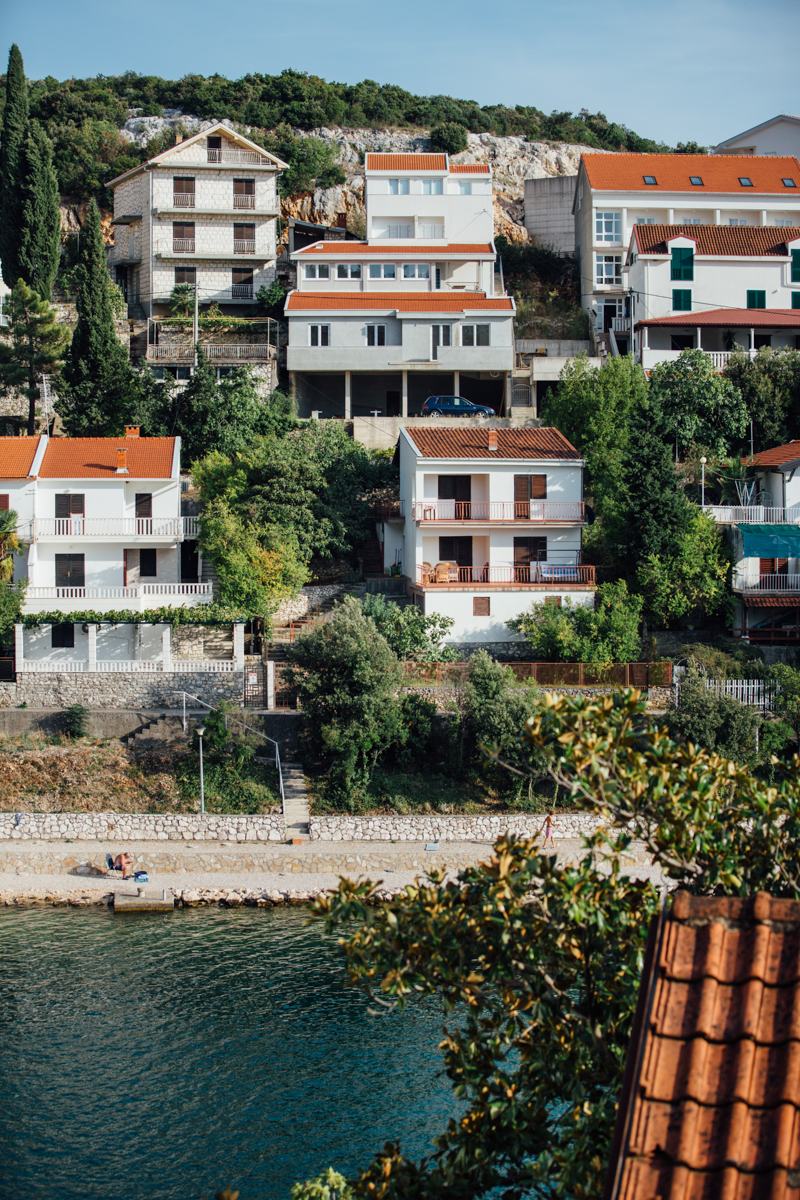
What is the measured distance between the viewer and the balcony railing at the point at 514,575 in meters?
33.4

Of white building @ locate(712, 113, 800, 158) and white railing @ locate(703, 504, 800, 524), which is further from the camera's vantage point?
white building @ locate(712, 113, 800, 158)

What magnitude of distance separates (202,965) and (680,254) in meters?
38.6

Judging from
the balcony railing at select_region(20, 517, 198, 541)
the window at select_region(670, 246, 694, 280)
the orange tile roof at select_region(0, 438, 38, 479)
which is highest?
the window at select_region(670, 246, 694, 280)

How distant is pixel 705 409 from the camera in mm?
41188

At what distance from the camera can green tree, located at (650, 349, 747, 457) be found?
40.6 meters

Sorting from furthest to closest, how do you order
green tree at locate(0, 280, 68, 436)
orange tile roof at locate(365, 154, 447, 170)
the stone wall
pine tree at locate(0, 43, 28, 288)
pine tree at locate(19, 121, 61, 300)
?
orange tile roof at locate(365, 154, 447, 170), pine tree at locate(0, 43, 28, 288), pine tree at locate(19, 121, 61, 300), green tree at locate(0, 280, 68, 436), the stone wall

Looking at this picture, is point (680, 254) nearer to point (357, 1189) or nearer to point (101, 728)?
point (101, 728)

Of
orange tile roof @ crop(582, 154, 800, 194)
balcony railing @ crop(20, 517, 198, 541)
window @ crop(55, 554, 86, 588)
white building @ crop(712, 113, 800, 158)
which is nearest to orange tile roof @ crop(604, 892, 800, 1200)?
balcony railing @ crop(20, 517, 198, 541)

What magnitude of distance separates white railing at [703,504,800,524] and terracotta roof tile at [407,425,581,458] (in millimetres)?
5229

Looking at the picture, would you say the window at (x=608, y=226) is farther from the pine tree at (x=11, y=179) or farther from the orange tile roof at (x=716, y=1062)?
the orange tile roof at (x=716, y=1062)

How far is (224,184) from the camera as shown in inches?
2095

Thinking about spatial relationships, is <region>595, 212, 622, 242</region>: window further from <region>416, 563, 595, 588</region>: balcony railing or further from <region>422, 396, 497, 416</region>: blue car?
<region>416, 563, 595, 588</region>: balcony railing

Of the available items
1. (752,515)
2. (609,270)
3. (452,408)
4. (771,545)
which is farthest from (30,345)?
(771,545)

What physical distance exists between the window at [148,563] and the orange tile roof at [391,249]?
20659 millimetres
